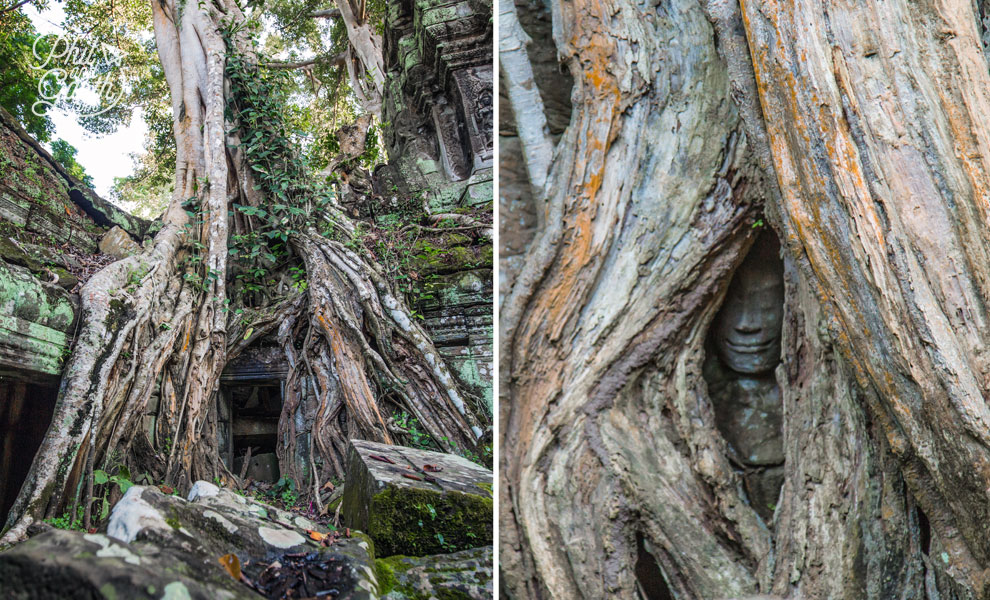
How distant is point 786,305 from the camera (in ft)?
4.79

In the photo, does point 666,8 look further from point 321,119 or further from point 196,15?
point 321,119

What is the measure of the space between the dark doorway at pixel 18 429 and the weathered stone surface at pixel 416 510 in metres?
0.54

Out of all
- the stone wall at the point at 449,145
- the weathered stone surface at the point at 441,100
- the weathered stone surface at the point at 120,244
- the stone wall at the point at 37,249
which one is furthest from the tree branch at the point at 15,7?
the weathered stone surface at the point at 441,100

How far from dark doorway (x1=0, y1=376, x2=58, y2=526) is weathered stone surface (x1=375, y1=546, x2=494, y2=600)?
57cm

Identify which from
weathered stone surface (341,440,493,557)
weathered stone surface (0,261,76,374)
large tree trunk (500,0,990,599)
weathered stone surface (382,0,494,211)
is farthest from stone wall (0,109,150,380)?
weathered stone surface (382,0,494,211)

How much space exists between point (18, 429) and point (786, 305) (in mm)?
1586

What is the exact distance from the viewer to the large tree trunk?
3.84 ft

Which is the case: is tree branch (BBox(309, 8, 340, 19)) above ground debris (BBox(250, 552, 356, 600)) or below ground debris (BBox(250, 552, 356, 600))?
above

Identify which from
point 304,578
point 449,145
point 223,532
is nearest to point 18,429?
point 223,532

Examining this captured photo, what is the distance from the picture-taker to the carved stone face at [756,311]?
1.56 m

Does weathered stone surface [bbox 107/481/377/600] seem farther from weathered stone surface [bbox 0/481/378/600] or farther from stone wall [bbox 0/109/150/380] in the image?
stone wall [bbox 0/109/150/380]

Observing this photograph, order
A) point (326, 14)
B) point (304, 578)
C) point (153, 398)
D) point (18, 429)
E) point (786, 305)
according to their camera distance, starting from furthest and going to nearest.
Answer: point (326, 14), point (786, 305), point (153, 398), point (18, 429), point (304, 578)

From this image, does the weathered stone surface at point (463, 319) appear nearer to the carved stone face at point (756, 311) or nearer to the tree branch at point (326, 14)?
the carved stone face at point (756, 311)

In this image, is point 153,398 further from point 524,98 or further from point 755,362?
point 755,362
